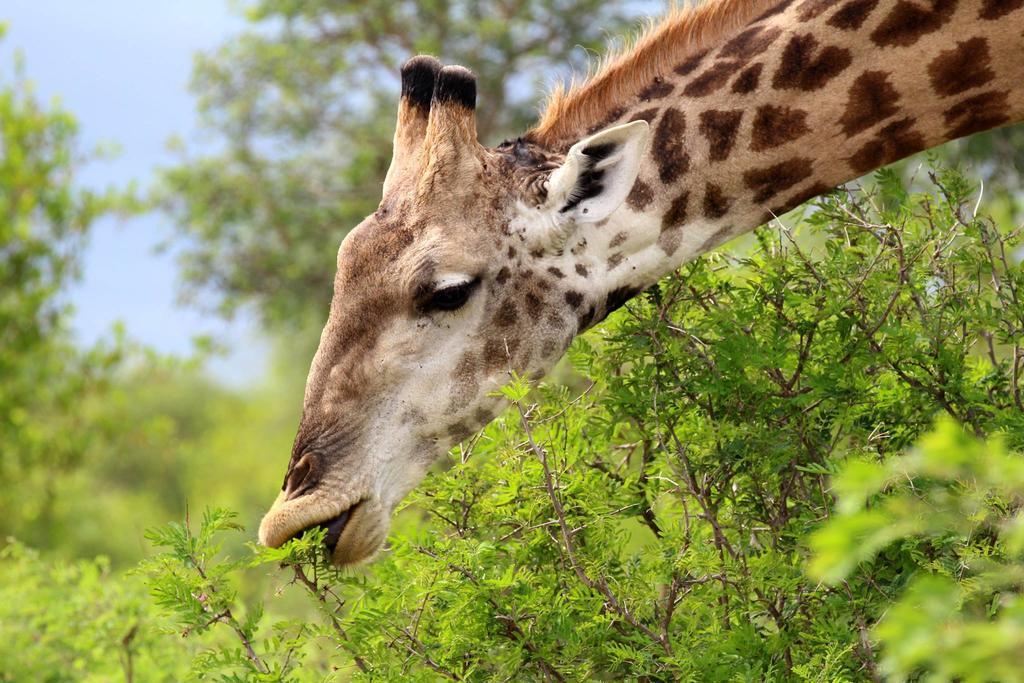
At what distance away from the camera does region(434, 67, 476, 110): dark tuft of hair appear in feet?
17.0

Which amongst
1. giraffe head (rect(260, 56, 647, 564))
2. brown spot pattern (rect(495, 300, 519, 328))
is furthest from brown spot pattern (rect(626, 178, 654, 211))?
brown spot pattern (rect(495, 300, 519, 328))

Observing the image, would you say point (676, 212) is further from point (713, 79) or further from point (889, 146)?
point (889, 146)

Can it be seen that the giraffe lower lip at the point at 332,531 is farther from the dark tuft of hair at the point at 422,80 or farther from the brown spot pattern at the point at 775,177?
the brown spot pattern at the point at 775,177

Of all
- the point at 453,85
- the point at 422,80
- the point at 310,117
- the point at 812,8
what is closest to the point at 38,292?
the point at 310,117

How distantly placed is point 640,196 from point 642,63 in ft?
2.17

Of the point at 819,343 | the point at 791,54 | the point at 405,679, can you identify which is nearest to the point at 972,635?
the point at 405,679

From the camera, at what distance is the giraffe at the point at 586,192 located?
497cm

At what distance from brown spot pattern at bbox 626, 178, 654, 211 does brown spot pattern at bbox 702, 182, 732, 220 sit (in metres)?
0.23

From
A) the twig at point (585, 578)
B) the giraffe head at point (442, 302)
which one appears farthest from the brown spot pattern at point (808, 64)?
the twig at point (585, 578)

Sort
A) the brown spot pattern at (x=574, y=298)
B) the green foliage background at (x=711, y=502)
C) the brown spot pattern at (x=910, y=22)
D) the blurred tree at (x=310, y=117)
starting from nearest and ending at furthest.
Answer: the green foliage background at (x=711, y=502) < the brown spot pattern at (x=910, y=22) < the brown spot pattern at (x=574, y=298) < the blurred tree at (x=310, y=117)

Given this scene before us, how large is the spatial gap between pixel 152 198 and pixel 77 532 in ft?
26.4

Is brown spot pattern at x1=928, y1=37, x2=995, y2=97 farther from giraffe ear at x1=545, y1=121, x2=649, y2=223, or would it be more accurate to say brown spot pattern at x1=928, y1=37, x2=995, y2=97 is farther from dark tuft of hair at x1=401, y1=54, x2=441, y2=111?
dark tuft of hair at x1=401, y1=54, x2=441, y2=111

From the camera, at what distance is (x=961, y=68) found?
5.10 m

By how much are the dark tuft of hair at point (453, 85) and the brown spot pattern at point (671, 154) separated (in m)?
0.81
